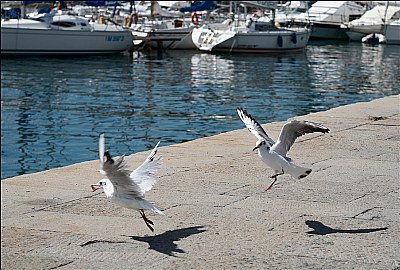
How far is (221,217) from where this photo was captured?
8148 millimetres

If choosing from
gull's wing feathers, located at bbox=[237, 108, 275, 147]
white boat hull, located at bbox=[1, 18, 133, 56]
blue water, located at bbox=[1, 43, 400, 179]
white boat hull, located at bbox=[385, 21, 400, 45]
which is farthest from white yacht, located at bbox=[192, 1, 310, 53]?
gull's wing feathers, located at bbox=[237, 108, 275, 147]

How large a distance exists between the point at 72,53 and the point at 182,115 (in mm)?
20913

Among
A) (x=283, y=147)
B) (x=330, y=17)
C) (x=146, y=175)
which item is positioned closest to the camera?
(x=146, y=175)

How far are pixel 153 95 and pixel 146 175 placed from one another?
21.8 m

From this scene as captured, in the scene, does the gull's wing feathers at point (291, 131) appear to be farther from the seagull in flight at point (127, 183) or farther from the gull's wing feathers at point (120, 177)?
the gull's wing feathers at point (120, 177)

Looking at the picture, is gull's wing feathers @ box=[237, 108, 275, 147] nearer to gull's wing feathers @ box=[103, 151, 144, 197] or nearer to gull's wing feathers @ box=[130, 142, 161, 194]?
gull's wing feathers @ box=[130, 142, 161, 194]

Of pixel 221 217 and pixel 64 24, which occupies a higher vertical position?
pixel 221 217

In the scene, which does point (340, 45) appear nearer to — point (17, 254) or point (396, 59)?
point (396, 59)

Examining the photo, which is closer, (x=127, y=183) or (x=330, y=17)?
(x=127, y=183)

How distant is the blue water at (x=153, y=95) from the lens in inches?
820

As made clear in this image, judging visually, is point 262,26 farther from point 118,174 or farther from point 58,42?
point 118,174

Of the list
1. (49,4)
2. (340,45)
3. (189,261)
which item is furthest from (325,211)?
(340,45)

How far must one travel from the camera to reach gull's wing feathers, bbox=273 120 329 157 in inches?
340

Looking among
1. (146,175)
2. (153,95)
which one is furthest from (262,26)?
(146,175)
